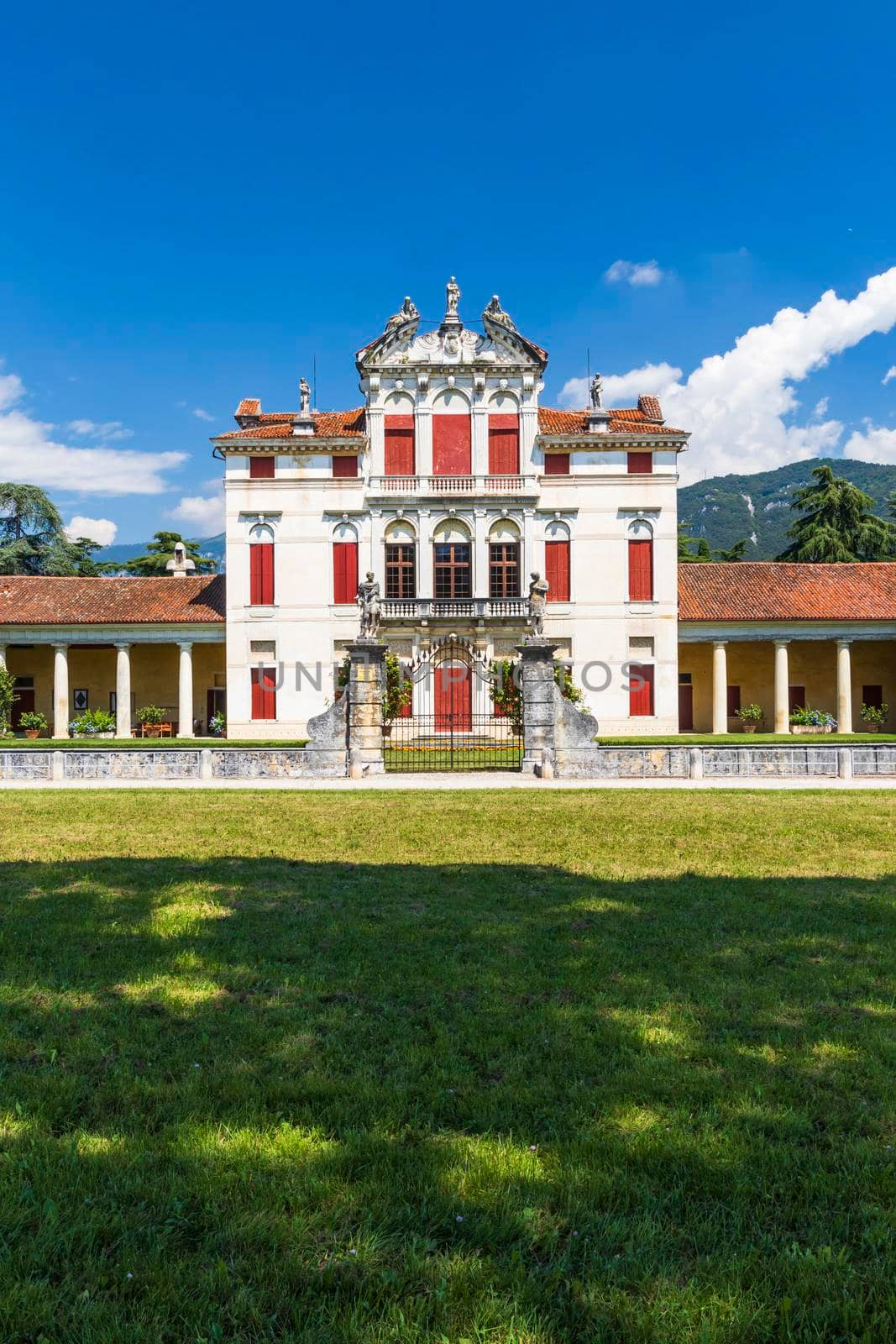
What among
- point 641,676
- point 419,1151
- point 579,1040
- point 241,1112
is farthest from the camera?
point 641,676

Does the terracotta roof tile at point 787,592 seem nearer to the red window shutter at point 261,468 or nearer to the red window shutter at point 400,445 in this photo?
the red window shutter at point 400,445

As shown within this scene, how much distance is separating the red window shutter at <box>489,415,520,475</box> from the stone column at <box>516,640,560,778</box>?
1549 cm

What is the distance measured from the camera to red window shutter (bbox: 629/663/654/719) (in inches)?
1271

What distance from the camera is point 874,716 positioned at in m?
33.3

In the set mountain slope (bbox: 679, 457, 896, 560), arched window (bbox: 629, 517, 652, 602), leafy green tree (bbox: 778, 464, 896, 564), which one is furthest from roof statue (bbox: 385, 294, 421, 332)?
mountain slope (bbox: 679, 457, 896, 560)

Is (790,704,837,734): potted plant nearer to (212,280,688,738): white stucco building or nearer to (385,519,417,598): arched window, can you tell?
(212,280,688,738): white stucco building

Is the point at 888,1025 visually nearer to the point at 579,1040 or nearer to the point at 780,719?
the point at 579,1040

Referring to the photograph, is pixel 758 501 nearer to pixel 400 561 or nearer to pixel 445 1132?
pixel 400 561

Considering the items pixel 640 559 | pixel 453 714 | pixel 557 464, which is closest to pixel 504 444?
pixel 557 464

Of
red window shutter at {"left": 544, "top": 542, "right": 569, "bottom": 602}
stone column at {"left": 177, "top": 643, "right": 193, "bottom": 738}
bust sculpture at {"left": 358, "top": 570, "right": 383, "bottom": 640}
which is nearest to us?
bust sculpture at {"left": 358, "top": 570, "right": 383, "bottom": 640}

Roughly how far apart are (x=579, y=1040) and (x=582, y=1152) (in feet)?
3.17

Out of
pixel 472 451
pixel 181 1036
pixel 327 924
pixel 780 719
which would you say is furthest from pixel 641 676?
pixel 181 1036

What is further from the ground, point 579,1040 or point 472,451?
point 472,451

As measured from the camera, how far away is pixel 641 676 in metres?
32.4
